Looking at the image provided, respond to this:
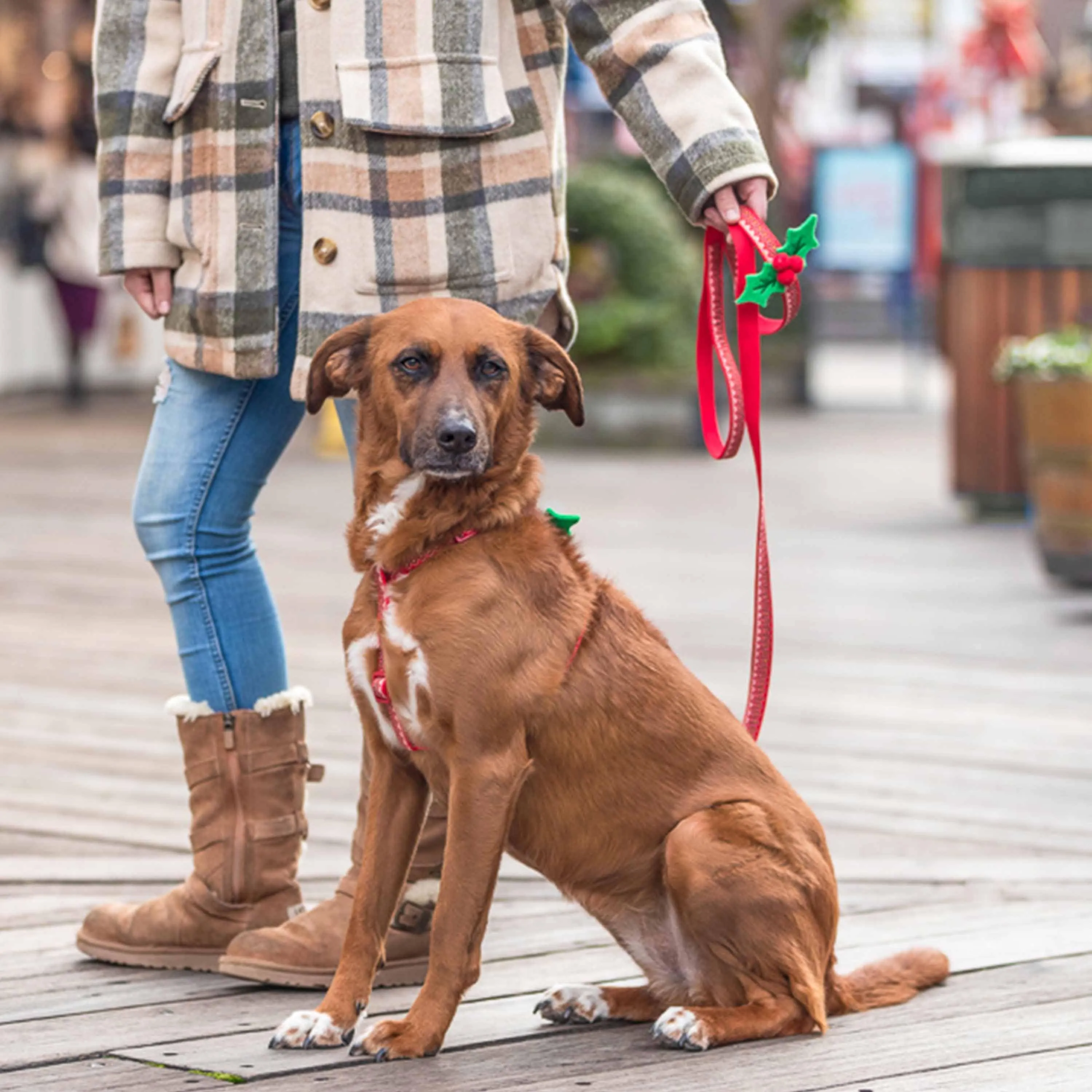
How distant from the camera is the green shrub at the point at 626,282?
429 inches

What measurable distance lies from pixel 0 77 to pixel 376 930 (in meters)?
12.0

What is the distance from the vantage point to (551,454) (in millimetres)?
10578

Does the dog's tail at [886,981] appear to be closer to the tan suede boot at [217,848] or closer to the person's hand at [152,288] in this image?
the tan suede boot at [217,848]

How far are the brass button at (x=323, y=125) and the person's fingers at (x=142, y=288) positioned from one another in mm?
370

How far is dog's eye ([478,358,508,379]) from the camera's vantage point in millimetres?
2547

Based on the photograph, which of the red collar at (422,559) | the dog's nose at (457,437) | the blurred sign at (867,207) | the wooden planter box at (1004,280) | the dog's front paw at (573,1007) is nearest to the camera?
the dog's nose at (457,437)

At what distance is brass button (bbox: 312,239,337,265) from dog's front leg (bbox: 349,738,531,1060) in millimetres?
722

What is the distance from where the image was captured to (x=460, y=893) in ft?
8.15

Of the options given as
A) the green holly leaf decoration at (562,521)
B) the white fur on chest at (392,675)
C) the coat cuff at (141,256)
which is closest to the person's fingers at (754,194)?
the green holly leaf decoration at (562,521)

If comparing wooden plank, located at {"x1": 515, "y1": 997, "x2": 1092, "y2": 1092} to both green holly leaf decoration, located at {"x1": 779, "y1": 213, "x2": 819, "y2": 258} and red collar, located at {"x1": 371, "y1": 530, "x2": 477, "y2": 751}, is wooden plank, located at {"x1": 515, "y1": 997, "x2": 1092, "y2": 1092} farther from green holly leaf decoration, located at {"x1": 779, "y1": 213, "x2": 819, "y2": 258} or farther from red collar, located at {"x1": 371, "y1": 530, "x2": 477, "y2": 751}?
green holly leaf decoration, located at {"x1": 779, "y1": 213, "x2": 819, "y2": 258}

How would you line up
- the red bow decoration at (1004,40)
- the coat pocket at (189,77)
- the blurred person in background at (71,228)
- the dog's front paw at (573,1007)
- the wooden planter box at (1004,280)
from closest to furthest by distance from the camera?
1. the dog's front paw at (573,1007)
2. the coat pocket at (189,77)
3. the wooden planter box at (1004,280)
4. the blurred person in background at (71,228)
5. the red bow decoration at (1004,40)

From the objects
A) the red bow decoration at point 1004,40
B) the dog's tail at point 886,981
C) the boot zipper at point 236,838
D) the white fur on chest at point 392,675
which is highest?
the red bow decoration at point 1004,40

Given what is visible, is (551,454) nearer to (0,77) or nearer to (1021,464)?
(1021,464)

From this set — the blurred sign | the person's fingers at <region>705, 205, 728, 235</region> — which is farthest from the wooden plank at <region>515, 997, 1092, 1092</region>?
the blurred sign
